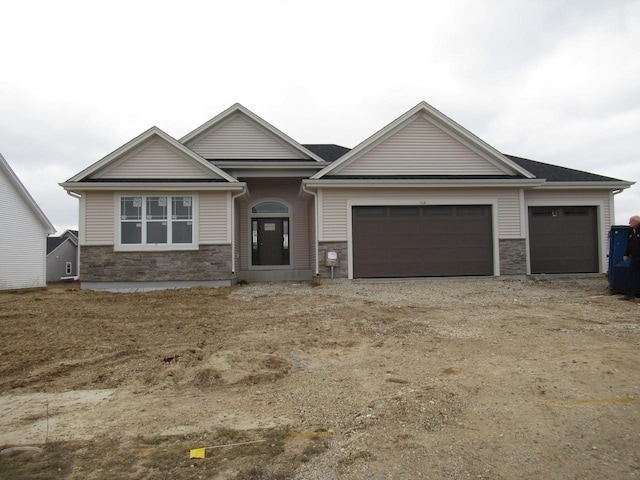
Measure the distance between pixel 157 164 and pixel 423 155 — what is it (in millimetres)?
8300

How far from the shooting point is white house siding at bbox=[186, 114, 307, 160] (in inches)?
625

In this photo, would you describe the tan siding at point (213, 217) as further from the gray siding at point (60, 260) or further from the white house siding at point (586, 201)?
the gray siding at point (60, 260)

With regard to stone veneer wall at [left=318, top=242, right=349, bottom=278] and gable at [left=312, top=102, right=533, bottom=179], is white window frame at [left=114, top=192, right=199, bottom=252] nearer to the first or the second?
stone veneer wall at [left=318, top=242, right=349, bottom=278]

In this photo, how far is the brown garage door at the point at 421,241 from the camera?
1334cm

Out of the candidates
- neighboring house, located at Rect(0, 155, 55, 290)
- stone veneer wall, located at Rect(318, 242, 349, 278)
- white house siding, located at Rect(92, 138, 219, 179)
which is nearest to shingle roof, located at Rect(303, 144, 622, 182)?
stone veneer wall, located at Rect(318, 242, 349, 278)

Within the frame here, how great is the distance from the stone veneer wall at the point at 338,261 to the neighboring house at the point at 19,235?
14475mm

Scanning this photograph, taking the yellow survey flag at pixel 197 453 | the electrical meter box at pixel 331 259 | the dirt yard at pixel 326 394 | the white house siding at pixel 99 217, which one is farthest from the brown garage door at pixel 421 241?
the yellow survey flag at pixel 197 453

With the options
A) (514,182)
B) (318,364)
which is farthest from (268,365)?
(514,182)

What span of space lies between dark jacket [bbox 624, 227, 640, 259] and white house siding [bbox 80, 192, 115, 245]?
1293 centimetres

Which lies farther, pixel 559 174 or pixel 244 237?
pixel 244 237

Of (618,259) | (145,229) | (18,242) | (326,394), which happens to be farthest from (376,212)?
(18,242)

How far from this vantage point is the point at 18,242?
65.1 ft

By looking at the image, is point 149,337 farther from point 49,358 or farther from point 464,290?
point 464,290

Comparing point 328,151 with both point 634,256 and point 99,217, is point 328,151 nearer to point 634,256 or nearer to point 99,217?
point 99,217
